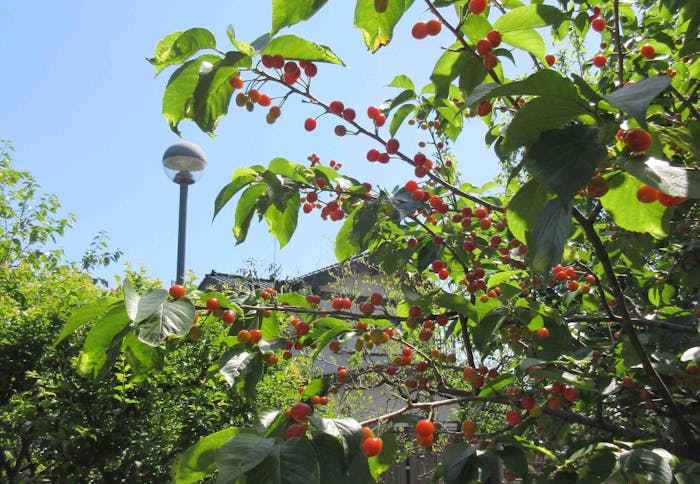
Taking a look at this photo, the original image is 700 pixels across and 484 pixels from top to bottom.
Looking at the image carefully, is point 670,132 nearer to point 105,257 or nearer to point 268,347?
point 268,347

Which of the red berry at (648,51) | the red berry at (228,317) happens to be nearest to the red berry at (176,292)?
the red berry at (228,317)

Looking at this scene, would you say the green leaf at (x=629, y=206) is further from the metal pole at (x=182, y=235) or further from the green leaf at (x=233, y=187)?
the metal pole at (x=182, y=235)

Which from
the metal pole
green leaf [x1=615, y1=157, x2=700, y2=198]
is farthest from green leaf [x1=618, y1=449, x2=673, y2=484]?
the metal pole

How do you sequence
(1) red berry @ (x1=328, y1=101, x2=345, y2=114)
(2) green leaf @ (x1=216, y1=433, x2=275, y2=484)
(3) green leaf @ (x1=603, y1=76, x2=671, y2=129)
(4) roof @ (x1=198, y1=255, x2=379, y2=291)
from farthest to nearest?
(4) roof @ (x1=198, y1=255, x2=379, y2=291)
(1) red berry @ (x1=328, y1=101, x2=345, y2=114)
(2) green leaf @ (x1=216, y1=433, x2=275, y2=484)
(3) green leaf @ (x1=603, y1=76, x2=671, y2=129)

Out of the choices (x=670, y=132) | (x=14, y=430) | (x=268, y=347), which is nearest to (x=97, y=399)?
(x=14, y=430)

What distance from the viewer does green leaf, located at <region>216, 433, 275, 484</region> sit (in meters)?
0.84

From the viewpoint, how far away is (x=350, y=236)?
4.92 ft

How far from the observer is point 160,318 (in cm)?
109

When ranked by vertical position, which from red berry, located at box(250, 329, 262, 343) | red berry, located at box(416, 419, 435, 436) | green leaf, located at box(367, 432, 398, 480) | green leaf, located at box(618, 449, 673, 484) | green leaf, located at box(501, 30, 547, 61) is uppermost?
green leaf, located at box(501, 30, 547, 61)

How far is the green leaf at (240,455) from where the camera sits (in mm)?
835

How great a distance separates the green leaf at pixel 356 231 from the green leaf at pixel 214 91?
0.45 m

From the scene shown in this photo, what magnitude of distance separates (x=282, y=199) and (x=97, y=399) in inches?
125

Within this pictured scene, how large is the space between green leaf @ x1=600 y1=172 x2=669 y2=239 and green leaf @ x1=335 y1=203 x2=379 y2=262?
60 cm

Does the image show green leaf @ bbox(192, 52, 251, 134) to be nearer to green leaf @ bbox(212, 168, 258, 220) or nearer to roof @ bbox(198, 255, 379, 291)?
green leaf @ bbox(212, 168, 258, 220)
